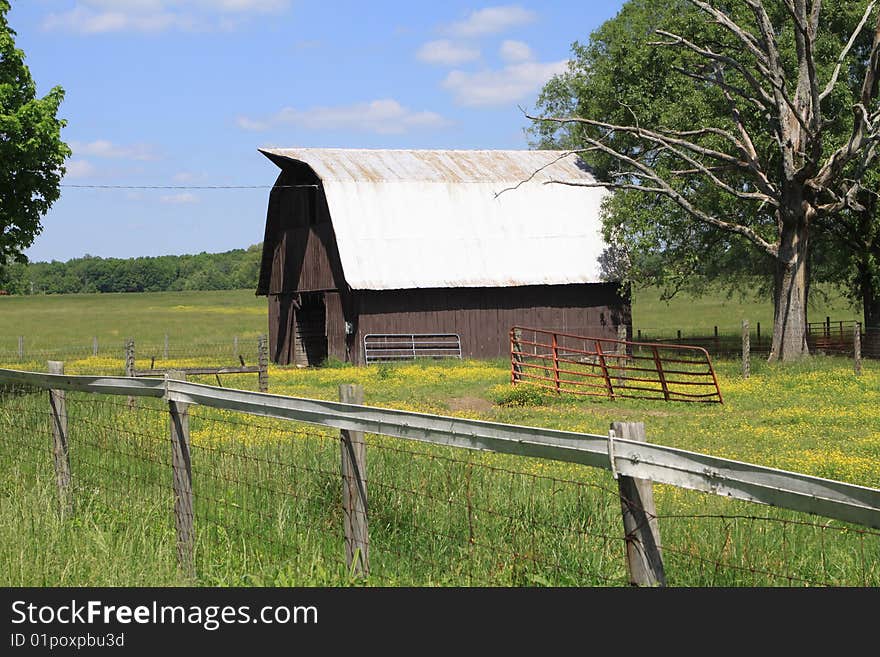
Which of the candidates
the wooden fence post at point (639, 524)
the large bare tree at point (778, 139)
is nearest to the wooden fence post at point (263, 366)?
the large bare tree at point (778, 139)

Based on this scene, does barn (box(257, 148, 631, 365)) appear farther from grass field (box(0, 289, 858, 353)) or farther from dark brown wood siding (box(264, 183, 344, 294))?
grass field (box(0, 289, 858, 353))

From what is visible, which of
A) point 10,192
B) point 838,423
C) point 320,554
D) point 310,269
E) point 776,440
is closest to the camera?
point 320,554

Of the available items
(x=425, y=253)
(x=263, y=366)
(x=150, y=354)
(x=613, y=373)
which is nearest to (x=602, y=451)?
(x=263, y=366)

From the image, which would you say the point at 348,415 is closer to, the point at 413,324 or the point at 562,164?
the point at 413,324

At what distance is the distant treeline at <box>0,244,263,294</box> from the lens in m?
170

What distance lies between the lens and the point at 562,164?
145ft

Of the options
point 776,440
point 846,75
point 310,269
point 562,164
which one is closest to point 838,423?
point 776,440

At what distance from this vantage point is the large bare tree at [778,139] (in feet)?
100

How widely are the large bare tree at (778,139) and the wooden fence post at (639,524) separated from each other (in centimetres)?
2617

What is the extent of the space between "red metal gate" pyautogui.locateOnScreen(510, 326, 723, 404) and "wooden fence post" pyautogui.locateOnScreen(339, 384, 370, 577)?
1616 cm

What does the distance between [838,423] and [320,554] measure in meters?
14.3

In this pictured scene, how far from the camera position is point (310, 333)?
4184 cm

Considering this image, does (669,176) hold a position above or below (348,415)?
above

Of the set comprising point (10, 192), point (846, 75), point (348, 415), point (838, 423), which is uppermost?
point (846, 75)
